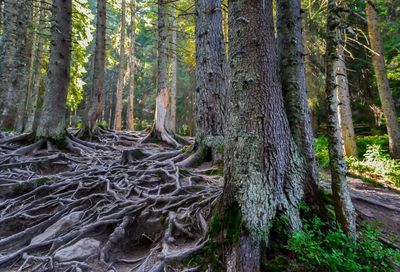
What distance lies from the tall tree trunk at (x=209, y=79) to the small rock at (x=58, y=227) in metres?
2.52

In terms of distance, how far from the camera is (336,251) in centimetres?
256

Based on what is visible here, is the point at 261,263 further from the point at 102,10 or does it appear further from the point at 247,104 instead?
the point at 102,10

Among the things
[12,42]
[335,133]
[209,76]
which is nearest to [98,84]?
[12,42]

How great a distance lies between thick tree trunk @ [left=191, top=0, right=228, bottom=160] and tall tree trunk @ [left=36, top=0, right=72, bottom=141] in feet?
13.5

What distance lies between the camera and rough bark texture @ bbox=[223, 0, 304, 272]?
2756mm

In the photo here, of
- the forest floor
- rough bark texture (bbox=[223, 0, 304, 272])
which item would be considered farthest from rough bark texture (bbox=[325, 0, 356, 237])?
the forest floor

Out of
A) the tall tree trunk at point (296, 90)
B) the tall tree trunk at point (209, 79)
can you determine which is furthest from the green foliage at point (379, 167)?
the tall tree trunk at point (296, 90)

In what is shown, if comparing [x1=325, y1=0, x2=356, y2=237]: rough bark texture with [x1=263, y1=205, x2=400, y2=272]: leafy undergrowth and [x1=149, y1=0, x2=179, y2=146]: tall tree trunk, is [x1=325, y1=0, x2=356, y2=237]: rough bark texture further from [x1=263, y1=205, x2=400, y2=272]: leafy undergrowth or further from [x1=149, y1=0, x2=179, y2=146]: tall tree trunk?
[x1=149, y1=0, x2=179, y2=146]: tall tree trunk

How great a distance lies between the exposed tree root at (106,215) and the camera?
10.1 ft

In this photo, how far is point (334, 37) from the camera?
9.77 feet

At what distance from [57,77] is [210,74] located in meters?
4.54

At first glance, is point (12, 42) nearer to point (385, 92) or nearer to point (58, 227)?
point (58, 227)

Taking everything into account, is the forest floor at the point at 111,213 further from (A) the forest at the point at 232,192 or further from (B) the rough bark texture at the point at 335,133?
(B) the rough bark texture at the point at 335,133

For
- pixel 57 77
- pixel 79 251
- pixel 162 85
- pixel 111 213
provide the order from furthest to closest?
pixel 162 85, pixel 57 77, pixel 111 213, pixel 79 251
